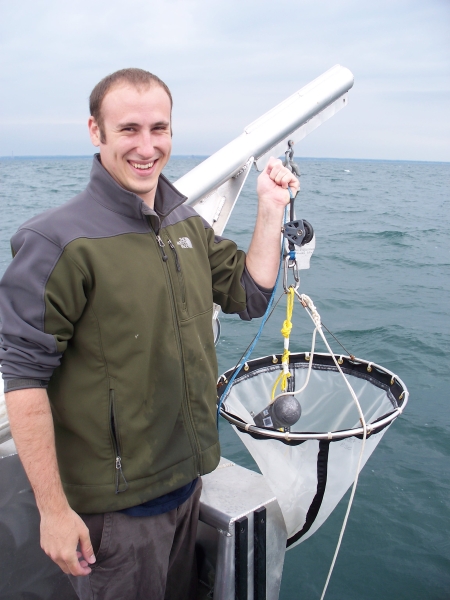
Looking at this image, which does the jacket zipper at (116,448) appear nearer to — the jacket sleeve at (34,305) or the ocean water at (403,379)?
the jacket sleeve at (34,305)

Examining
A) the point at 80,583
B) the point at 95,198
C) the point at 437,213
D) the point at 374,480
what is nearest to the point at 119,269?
the point at 95,198

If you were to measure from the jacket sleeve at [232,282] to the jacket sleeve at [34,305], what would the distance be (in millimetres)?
746

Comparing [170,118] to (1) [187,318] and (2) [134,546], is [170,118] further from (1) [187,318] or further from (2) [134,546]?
(2) [134,546]

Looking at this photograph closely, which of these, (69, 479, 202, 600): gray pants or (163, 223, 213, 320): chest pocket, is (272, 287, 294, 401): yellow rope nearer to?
(163, 223, 213, 320): chest pocket

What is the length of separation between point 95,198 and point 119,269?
0.89 feet

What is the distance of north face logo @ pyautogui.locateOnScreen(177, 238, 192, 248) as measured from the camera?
1984 millimetres

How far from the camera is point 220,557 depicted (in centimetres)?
214

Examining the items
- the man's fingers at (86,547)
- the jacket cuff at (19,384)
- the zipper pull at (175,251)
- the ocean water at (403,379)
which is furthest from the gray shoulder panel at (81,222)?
the ocean water at (403,379)

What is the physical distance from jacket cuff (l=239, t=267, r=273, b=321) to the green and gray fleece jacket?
0.40 m

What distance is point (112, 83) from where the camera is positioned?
1782mm

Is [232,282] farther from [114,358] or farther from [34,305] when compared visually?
[34,305]

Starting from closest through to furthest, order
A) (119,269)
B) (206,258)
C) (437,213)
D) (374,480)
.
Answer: (119,269) < (206,258) < (374,480) < (437,213)

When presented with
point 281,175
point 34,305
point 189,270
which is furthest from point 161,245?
point 281,175

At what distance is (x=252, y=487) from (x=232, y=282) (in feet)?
2.94
